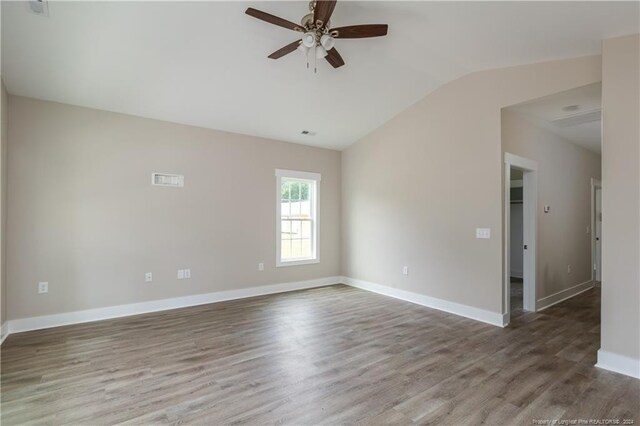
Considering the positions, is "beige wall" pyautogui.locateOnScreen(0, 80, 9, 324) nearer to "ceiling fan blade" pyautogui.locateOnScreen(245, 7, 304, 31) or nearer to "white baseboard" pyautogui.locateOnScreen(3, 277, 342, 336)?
"white baseboard" pyautogui.locateOnScreen(3, 277, 342, 336)

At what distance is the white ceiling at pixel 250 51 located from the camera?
269 centimetres

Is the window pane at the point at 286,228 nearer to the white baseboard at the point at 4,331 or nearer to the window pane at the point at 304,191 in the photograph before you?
the window pane at the point at 304,191

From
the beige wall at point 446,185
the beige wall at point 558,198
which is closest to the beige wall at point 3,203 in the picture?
the beige wall at point 446,185

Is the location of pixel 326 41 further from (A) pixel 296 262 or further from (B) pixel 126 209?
(A) pixel 296 262

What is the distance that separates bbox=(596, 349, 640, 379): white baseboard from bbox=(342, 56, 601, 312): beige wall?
1.12m

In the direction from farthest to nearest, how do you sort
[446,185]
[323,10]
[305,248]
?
1. [305,248]
2. [446,185]
3. [323,10]

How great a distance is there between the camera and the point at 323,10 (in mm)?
2402

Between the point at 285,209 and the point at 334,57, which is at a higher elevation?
the point at 334,57

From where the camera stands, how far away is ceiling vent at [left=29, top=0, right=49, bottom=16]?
2.48m

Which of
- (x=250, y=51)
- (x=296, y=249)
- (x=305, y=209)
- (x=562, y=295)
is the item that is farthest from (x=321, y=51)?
(x=562, y=295)

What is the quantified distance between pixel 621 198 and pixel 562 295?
3.05m

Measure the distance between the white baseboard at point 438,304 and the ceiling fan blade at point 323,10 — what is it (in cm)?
383

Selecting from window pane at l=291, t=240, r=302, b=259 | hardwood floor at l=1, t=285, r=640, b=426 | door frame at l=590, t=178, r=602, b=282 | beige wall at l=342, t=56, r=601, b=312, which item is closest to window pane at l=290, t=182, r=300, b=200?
window pane at l=291, t=240, r=302, b=259

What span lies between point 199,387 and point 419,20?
12.4ft
